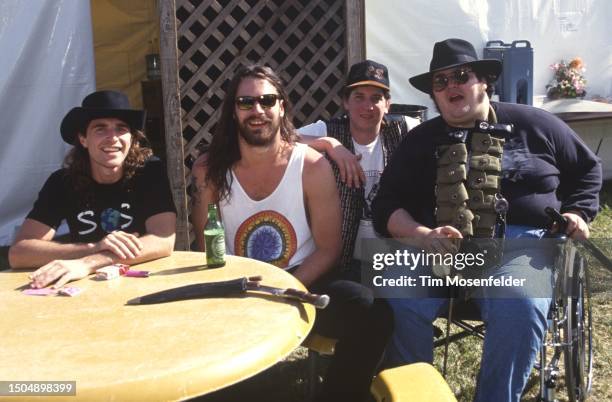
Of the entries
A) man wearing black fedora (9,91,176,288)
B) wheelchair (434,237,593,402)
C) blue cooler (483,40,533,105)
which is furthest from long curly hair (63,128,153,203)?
blue cooler (483,40,533,105)

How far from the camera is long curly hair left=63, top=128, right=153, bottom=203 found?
2553 mm

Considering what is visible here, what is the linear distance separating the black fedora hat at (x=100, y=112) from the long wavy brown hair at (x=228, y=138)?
1.12ft

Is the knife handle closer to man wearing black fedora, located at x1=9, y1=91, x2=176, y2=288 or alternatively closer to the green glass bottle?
the green glass bottle

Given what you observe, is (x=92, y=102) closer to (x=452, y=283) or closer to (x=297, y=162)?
(x=297, y=162)

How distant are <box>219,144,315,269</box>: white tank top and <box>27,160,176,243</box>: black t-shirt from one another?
291 millimetres

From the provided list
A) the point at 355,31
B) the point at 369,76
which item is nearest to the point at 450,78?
the point at 369,76

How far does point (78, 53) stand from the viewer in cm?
536

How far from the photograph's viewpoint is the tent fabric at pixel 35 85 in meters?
5.21

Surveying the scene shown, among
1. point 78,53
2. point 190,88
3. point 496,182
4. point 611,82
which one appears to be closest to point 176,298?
point 496,182

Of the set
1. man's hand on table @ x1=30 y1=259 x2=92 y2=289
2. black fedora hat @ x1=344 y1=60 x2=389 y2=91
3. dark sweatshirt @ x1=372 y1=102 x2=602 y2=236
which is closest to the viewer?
man's hand on table @ x1=30 y1=259 x2=92 y2=289

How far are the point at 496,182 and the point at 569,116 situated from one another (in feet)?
14.7

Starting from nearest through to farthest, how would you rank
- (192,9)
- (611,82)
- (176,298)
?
(176,298), (192,9), (611,82)

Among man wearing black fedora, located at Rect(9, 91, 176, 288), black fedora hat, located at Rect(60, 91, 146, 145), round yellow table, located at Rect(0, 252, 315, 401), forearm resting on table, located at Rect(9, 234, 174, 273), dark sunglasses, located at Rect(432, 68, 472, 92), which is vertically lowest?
round yellow table, located at Rect(0, 252, 315, 401)

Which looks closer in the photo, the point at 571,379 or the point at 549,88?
the point at 571,379
